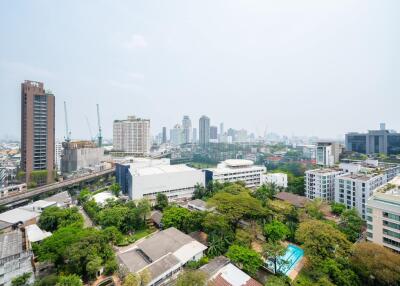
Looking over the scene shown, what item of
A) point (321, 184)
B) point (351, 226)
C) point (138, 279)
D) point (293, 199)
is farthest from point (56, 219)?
point (321, 184)

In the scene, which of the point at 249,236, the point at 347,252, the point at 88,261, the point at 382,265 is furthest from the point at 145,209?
the point at 382,265

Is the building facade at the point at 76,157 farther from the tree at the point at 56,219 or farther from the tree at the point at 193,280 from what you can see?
the tree at the point at 193,280

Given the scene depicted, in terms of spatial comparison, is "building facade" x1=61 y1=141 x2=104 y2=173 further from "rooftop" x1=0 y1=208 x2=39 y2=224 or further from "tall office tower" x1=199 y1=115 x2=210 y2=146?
"tall office tower" x1=199 y1=115 x2=210 y2=146

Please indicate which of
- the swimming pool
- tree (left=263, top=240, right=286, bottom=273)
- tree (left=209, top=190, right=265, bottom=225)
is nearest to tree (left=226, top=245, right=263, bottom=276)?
tree (left=263, top=240, right=286, bottom=273)

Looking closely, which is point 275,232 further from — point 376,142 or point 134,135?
point 134,135

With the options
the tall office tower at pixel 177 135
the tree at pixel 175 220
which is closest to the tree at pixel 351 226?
the tree at pixel 175 220

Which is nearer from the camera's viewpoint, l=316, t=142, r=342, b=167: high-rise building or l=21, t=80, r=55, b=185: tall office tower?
l=21, t=80, r=55, b=185: tall office tower
